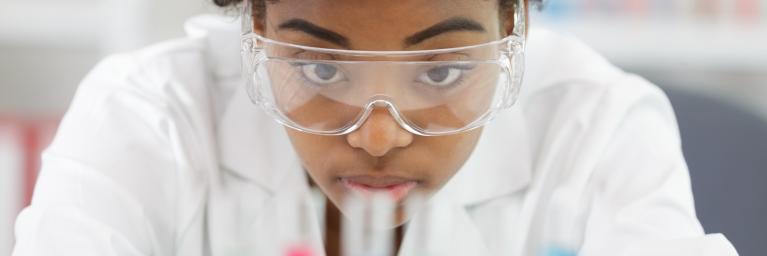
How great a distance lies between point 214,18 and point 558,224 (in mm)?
524

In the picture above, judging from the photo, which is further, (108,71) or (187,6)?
(187,6)

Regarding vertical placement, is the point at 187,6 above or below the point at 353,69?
below

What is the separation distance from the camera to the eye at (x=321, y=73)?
101 centimetres

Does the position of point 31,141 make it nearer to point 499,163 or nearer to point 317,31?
point 499,163

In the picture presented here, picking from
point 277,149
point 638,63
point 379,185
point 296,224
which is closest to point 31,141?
point 277,149

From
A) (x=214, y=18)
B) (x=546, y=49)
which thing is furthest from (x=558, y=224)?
(x=214, y=18)

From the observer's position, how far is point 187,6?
2031mm

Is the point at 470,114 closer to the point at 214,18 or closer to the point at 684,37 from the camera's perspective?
Answer: the point at 214,18

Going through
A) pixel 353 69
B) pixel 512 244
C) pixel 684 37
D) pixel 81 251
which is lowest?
pixel 684 37

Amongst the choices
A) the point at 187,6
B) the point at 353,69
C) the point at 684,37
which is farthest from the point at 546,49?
the point at 684,37

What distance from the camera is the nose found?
3.28 ft

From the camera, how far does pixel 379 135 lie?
1.01m

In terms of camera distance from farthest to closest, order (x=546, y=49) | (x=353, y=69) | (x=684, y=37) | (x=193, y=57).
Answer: (x=684, y=37) → (x=546, y=49) → (x=193, y=57) → (x=353, y=69)

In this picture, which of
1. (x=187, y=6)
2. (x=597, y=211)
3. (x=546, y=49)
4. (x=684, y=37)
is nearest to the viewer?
(x=597, y=211)
